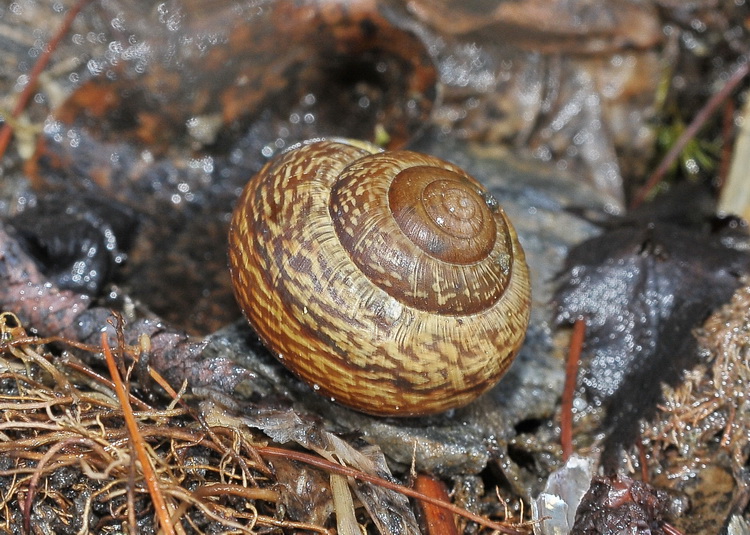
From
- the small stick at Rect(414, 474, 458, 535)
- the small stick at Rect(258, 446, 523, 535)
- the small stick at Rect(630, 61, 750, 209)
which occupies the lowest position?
the small stick at Rect(414, 474, 458, 535)

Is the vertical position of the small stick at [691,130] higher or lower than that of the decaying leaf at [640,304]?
higher

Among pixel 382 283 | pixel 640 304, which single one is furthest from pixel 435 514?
pixel 640 304

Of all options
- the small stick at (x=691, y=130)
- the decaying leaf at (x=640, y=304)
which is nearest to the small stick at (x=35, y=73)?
the decaying leaf at (x=640, y=304)

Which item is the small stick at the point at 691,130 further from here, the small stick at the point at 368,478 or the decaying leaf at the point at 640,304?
the small stick at the point at 368,478

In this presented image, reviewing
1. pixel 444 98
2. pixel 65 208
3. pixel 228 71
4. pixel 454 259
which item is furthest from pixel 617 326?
pixel 65 208

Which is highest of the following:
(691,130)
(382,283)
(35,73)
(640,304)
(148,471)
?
(691,130)

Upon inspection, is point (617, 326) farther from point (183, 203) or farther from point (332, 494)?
point (183, 203)

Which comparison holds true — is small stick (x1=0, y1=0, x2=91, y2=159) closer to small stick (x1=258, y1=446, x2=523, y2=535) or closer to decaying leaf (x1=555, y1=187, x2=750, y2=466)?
small stick (x1=258, y1=446, x2=523, y2=535)

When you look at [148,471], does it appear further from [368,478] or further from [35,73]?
[35,73]

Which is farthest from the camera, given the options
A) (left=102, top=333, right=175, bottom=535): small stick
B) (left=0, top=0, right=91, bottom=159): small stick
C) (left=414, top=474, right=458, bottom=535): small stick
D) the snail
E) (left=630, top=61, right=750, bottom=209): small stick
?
(left=630, top=61, right=750, bottom=209): small stick

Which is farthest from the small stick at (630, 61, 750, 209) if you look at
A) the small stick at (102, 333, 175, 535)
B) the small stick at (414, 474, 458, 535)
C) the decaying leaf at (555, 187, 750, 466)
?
the small stick at (102, 333, 175, 535)
